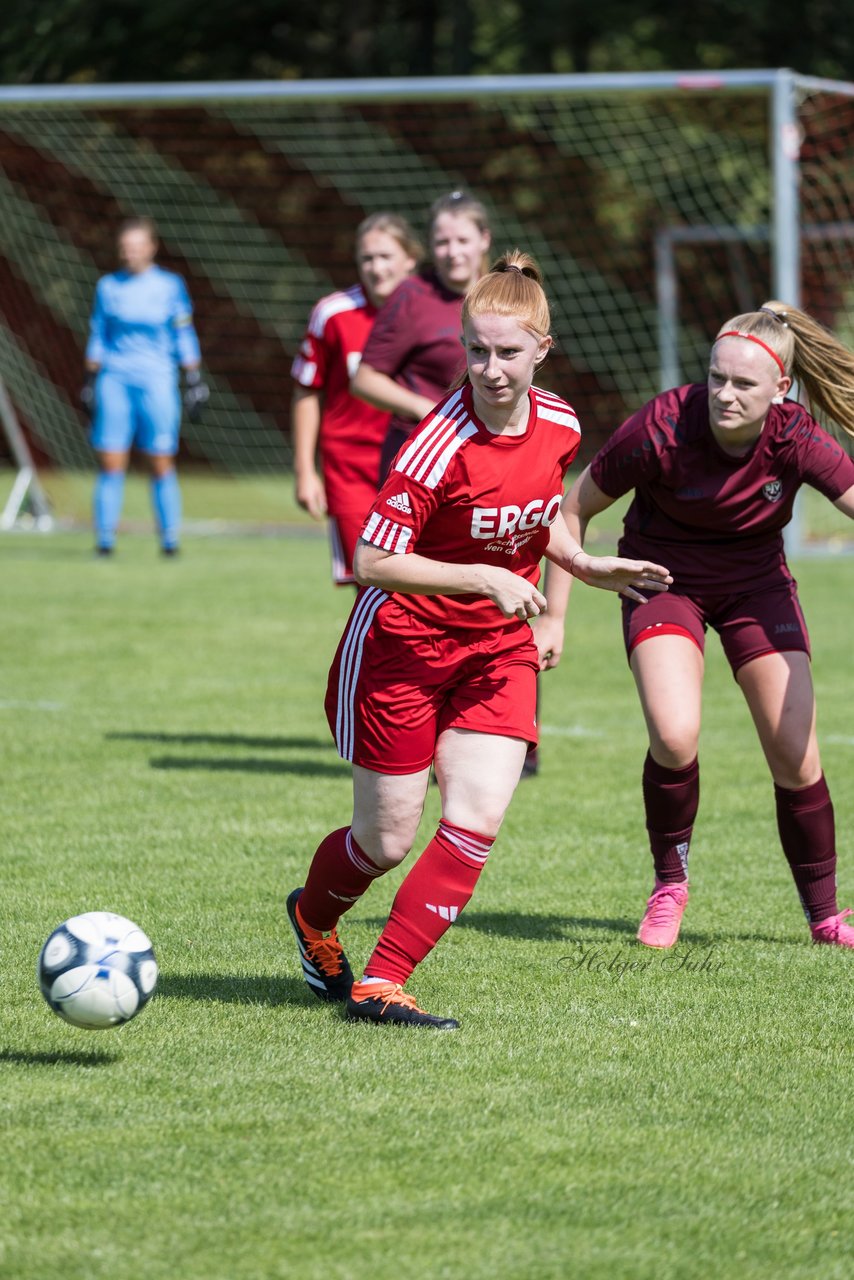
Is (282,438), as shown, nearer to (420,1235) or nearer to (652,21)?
(652,21)

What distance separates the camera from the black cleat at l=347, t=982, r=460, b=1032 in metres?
4.16

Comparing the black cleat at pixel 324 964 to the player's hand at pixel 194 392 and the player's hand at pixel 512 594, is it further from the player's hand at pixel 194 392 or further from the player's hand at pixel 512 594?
the player's hand at pixel 194 392

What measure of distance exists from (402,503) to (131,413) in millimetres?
11048

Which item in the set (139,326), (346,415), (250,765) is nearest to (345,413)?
(346,415)

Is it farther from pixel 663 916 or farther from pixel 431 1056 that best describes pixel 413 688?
pixel 663 916

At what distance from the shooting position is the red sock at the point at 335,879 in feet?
14.2

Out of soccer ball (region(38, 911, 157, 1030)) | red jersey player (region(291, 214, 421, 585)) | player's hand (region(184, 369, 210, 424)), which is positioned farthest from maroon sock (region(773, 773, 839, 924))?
player's hand (region(184, 369, 210, 424))

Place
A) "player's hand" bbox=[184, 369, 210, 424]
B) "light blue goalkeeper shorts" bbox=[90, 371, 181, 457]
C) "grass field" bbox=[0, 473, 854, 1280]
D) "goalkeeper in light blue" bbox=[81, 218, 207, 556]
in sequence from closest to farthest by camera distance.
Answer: "grass field" bbox=[0, 473, 854, 1280]
"player's hand" bbox=[184, 369, 210, 424]
"goalkeeper in light blue" bbox=[81, 218, 207, 556]
"light blue goalkeeper shorts" bbox=[90, 371, 181, 457]

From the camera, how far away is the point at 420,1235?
3.01 m

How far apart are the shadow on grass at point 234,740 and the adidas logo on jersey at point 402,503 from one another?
422 centimetres

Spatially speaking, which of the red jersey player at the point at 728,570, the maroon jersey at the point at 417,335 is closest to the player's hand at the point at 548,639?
the red jersey player at the point at 728,570

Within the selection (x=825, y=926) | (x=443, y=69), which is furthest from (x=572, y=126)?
(x=825, y=926)

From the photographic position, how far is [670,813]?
5.12 m
